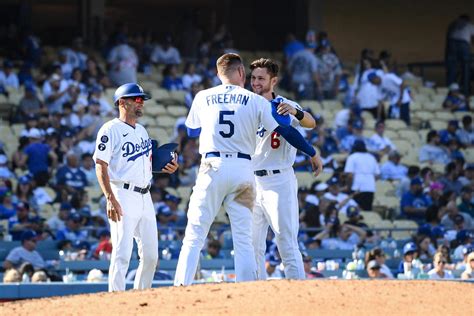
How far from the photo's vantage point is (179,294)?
8055 mm

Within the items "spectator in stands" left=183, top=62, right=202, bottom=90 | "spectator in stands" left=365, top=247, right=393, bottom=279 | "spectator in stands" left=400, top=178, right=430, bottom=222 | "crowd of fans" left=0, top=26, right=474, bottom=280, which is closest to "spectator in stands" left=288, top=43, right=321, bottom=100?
"crowd of fans" left=0, top=26, right=474, bottom=280

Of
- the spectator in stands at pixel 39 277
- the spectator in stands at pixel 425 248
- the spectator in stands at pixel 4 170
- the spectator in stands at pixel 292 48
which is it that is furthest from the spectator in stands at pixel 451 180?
the spectator in stands at pixel 39 277

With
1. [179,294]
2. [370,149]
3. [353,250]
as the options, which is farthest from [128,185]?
[370,149]

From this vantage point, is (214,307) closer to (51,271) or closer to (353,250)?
(51,271)

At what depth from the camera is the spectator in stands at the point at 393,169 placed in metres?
18.0

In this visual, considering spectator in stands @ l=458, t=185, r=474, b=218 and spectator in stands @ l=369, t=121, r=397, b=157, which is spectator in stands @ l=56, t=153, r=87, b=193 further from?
spectator in stands @ l=458, t=185, r=474, b=218

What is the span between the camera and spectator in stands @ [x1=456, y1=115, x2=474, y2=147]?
1942 centimetres

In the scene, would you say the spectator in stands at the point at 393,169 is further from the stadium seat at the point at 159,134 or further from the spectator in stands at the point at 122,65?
the spectator in stands at the point at 122,65

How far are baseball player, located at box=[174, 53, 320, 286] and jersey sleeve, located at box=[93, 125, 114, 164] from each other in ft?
2.36

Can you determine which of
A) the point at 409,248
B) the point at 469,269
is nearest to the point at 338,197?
the point at 409,248

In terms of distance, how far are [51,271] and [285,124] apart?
5.02 meters

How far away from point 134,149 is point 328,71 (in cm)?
1129

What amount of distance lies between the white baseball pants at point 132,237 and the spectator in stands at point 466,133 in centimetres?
1058

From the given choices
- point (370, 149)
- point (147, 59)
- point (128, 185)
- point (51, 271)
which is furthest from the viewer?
point (147, 59)
